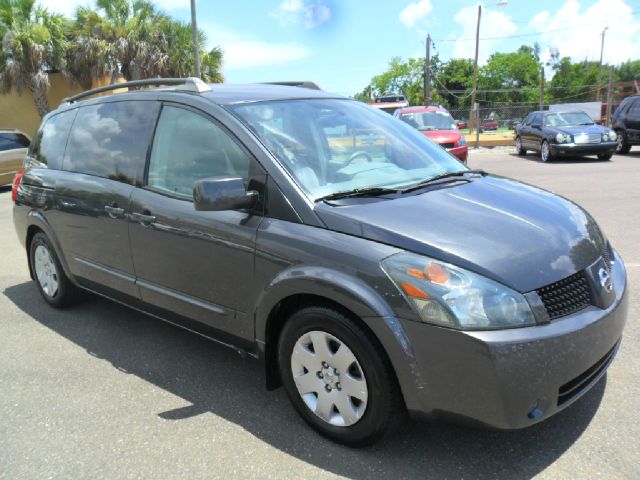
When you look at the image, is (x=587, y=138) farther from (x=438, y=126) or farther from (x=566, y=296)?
(x=566, y=296)

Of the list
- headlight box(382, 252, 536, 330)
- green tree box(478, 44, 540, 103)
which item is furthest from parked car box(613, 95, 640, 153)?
green tree box(478, 44, 540, 103)

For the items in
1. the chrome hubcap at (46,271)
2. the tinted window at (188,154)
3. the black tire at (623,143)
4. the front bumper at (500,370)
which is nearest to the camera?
the front bumper at (500,370)

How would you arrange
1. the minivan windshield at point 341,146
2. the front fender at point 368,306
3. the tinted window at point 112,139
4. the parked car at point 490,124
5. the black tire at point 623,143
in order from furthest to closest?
the parked car at point 490,124 < the black tire at point 623,143 < the tinted window at point 112,139 < the minivan windshield at point 341,146 < the front fender at point 368,306

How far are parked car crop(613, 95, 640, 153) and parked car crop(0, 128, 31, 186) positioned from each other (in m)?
16.8

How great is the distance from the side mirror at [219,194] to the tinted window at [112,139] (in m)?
1.05

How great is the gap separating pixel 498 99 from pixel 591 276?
288ft

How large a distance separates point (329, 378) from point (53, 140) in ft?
11.0

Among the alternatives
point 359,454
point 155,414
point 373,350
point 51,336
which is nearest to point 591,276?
point 373,350

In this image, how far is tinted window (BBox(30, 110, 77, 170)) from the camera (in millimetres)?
4488

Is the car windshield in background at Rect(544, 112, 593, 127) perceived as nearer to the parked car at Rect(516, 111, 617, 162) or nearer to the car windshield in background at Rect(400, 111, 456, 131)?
the parked car at Rect(516, 111, 617, 162)

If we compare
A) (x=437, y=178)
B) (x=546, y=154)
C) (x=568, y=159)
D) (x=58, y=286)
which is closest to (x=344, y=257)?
(x=437, y=178)

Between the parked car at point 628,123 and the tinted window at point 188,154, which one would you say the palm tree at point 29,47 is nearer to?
the parked car at point 628,123

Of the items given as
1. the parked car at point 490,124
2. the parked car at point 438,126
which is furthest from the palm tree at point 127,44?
the parked car at point 490,124

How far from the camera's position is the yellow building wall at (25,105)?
2580cm
